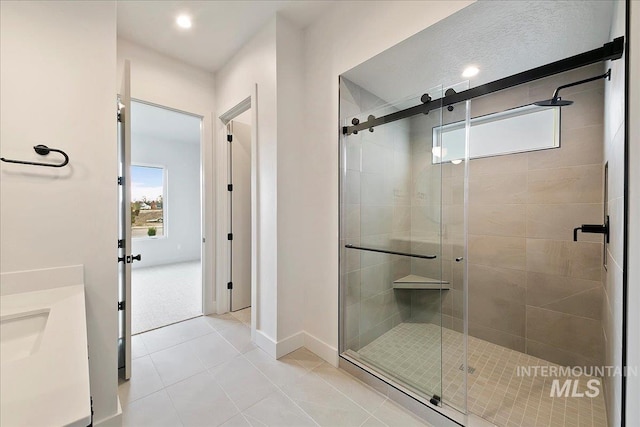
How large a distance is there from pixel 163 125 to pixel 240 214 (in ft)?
10.8

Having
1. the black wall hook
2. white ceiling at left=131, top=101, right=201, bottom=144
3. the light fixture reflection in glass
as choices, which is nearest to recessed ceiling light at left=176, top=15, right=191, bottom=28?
the black wall hook

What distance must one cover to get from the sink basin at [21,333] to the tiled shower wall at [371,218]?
68.8 inches

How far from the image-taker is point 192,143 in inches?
248

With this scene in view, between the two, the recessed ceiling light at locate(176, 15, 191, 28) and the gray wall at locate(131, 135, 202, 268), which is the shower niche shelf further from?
the gray wall at locate(131, 135, 202, 268)

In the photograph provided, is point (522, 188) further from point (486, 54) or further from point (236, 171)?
point (236, 171)

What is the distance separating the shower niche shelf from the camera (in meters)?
1.94

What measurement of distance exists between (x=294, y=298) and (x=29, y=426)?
1.85 metres

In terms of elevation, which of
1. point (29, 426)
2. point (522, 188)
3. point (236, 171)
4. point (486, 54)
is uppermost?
point (486, 54)

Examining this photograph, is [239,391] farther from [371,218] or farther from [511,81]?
[511,81]

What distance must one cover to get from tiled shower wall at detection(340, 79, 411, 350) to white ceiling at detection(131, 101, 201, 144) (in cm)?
318

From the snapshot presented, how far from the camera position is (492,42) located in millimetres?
1685

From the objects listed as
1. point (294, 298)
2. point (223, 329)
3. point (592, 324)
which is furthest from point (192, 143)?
point (592, 324)

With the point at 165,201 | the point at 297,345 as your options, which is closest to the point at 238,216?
the point at 297,345

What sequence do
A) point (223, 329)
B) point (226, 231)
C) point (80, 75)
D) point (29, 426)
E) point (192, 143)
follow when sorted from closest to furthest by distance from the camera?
point (29, 426) → point (80, 75) → point (223, 329) → point (226, 231) → point (192, 143)
